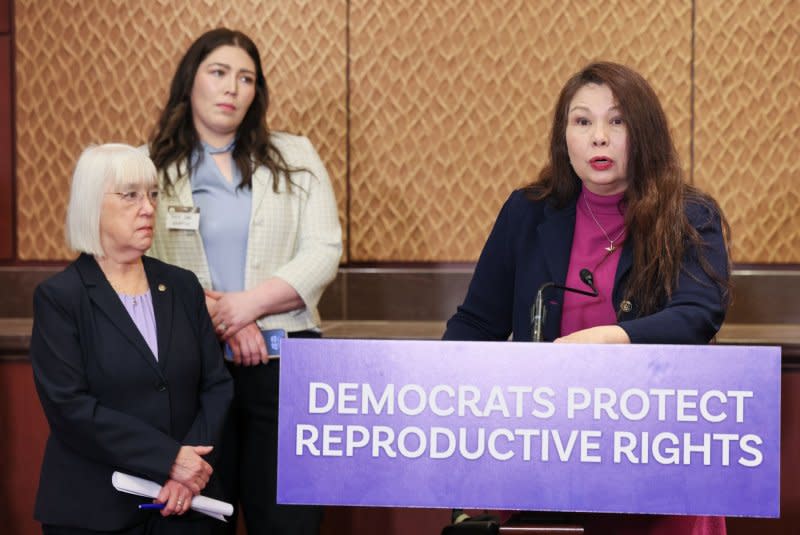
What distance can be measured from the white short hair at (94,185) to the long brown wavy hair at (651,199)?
993 mm

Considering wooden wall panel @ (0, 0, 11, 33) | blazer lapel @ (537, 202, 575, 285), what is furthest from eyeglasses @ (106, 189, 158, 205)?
wooden wall panel @ (0, 0, 11, 33)

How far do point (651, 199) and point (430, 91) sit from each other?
1986 mm

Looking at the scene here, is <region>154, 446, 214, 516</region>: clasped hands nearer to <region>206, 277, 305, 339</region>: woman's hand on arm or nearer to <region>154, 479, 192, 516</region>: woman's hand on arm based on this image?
<region>154, 479, 192, 516</region>: woman's hand on arm

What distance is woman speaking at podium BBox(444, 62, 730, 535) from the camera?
63.9 inches

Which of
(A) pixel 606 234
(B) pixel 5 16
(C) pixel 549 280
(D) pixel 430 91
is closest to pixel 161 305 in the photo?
(C) pixel 549 280

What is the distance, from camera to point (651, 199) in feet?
5.62

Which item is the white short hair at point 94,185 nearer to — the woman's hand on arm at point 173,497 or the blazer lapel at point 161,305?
the blazer lapel at point 161,305

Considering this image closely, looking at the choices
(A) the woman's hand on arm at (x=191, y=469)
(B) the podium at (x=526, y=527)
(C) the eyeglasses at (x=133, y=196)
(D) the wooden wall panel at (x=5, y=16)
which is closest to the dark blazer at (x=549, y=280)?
(B) the podium at (x=526, y=527)

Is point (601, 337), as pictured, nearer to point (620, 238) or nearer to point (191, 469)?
point (620, 238)

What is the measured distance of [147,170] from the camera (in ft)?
7.34

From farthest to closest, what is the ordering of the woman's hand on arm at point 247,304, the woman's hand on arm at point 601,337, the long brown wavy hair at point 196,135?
the long brown wavy hair at point 196,135 < the woman's hand on arm at point 247,304 < the woman's hand on arm at point 601,337

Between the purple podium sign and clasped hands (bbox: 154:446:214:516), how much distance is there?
80 centimetres

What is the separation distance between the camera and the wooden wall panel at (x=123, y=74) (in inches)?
142

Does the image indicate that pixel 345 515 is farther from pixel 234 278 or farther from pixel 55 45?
pixel 55 45
